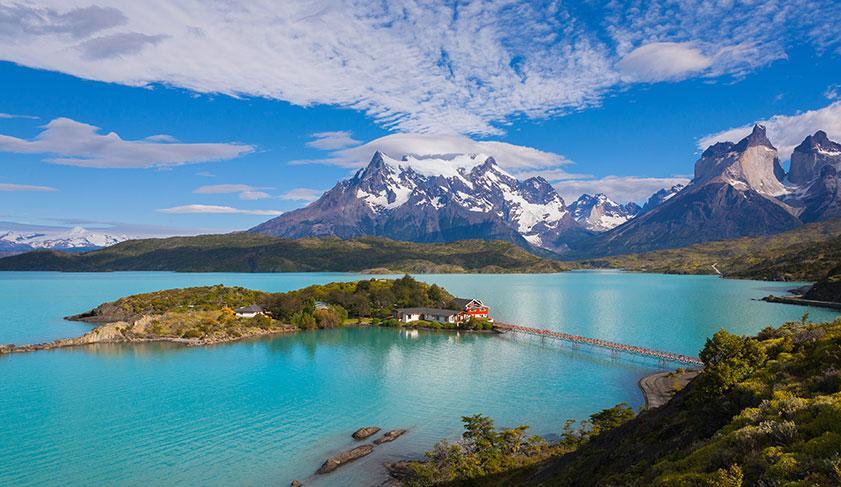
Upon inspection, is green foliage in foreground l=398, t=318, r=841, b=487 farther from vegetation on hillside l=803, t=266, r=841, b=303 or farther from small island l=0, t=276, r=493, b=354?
vegetation on hillside l=803, t=266, r=841, b=303

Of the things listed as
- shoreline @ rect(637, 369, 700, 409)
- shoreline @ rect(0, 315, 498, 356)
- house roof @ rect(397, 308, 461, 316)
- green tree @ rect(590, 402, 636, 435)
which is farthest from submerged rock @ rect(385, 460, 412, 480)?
house roof @ rect(397, 308, 461, 316)

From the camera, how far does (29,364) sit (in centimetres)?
7419

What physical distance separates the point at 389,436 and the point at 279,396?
65.1 ft

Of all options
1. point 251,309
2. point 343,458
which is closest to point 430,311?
point 251,309

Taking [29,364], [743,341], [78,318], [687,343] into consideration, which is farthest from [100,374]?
[687,343]

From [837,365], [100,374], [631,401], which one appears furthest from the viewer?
[100,374]

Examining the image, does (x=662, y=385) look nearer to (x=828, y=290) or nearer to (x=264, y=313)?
(x=264, y=313)

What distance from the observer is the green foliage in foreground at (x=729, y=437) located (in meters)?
13.1

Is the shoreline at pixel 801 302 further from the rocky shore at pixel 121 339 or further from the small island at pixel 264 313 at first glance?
the rocky shore at pixel 121 339

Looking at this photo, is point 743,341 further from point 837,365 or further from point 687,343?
point 687,343

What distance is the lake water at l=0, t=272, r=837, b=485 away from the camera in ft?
128

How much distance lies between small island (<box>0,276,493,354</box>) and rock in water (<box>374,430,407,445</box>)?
6012 centimetres

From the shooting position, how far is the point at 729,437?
51.0ft

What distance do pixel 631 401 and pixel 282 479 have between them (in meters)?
38.5
